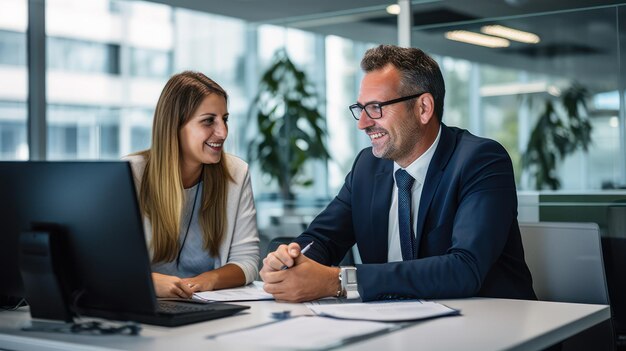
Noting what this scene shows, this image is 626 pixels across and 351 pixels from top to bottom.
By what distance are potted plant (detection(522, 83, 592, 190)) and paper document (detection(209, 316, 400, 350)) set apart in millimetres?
3070

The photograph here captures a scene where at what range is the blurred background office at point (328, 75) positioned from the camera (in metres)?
4.55

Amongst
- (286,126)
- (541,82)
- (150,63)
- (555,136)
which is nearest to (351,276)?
(555,136)

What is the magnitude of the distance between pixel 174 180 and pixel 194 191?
12 centimetres

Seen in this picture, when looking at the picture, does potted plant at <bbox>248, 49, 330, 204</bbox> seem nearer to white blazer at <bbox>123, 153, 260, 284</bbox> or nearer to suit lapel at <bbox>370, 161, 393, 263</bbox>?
white blazer at <bbox>123, 153, 260, 284</bbox>

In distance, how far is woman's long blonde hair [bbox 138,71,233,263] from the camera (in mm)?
2760

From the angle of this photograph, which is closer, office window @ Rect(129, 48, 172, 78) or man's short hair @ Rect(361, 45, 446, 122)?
man's short hair @ Rect(361, 45, 446, 122)

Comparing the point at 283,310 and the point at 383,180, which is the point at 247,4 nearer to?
the point at 383,180

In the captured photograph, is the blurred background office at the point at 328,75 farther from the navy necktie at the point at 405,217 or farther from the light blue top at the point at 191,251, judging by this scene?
the light blue top at the point at 191,251

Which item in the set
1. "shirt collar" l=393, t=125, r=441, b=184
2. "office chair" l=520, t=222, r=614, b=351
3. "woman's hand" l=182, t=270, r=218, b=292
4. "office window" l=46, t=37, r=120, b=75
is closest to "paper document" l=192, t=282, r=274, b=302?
"woman's hand" l=182, t=270, r=218, b=292

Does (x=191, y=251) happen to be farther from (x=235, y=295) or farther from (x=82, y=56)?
(x=82, y=56)

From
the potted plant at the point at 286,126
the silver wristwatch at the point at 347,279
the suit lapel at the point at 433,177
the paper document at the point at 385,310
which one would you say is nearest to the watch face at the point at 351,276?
the silver wristwatch at the point at 347,279

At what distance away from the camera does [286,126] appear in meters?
5.93

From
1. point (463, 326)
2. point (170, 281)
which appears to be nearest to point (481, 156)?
point (463, 326)

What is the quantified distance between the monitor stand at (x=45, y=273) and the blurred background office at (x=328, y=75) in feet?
7.99
